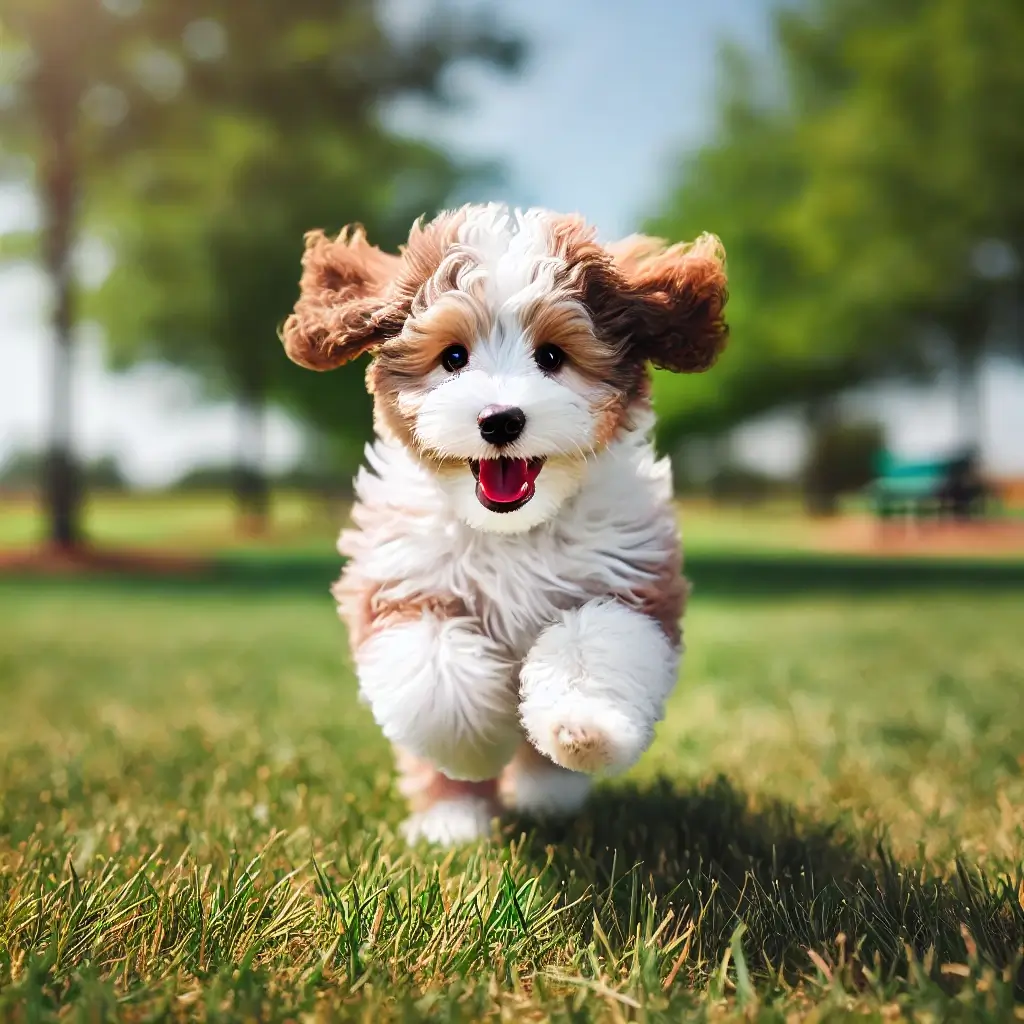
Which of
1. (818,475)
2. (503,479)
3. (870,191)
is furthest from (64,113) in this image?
(818,475)

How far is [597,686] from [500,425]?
605mm

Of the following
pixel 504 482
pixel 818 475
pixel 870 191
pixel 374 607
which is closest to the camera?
pixel 504 482

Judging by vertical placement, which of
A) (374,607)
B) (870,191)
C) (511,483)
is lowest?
(374,607)

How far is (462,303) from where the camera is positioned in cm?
229

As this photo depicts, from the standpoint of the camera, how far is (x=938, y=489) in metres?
18.4

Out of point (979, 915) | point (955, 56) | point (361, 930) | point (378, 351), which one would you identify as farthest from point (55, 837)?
point (955, 56)

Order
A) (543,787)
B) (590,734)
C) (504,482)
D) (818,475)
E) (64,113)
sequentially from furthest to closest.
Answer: (818,475), (64,113), (543,787), (504,482), (590,734)

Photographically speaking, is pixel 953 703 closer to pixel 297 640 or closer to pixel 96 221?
pixel 297 640

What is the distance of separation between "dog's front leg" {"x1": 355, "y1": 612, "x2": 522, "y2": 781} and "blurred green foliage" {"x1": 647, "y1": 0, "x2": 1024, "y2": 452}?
13334 mm

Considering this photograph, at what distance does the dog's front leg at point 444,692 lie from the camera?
7.75 ft

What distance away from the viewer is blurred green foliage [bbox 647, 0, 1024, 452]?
649 inches

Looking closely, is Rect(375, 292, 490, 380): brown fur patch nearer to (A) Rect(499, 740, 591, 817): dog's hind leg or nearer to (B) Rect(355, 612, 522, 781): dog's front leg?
(B) Rect(355, 612, 522, 781): dog's front leg

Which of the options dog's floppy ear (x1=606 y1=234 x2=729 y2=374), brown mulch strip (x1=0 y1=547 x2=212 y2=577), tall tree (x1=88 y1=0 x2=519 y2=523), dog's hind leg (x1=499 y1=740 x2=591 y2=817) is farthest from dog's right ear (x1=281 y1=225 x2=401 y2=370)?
tall tree (x1=88 y1=0 x2=519 y2=523)

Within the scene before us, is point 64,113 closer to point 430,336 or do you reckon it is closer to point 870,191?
point 870,191
